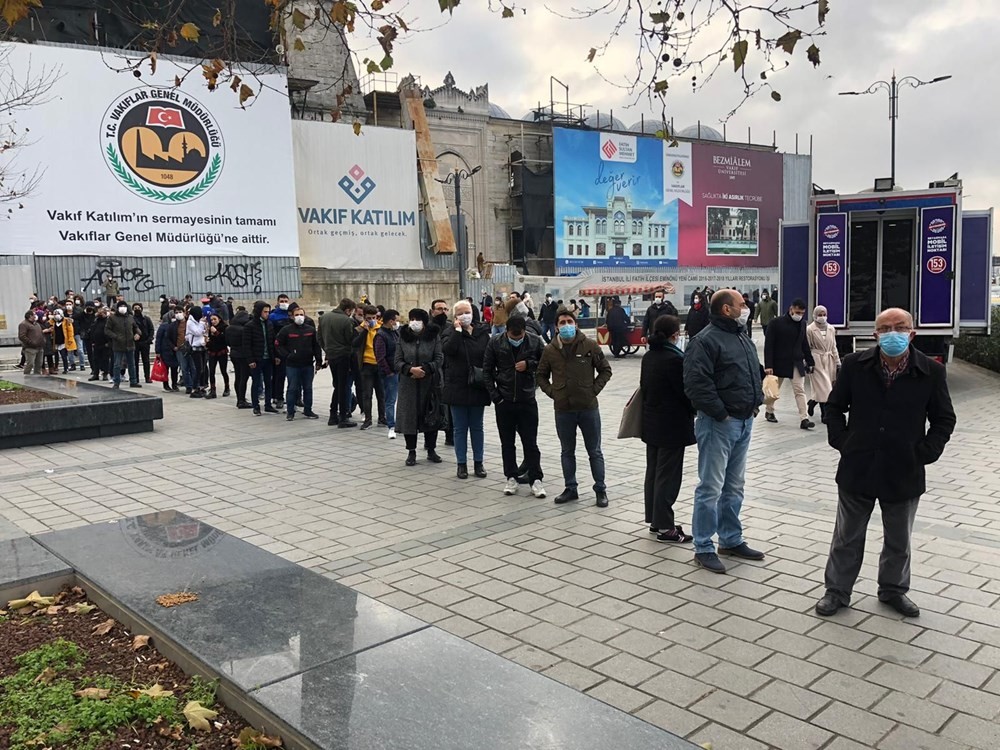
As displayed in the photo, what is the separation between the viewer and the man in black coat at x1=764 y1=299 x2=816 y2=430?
10508mm

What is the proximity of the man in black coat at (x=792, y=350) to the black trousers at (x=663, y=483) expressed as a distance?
5.13m

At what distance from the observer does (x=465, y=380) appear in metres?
7.95

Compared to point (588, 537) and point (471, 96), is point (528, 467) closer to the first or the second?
point (588, 537)

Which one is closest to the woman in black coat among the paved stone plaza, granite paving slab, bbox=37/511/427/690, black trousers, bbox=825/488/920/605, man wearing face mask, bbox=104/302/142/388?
the paved stone plaza

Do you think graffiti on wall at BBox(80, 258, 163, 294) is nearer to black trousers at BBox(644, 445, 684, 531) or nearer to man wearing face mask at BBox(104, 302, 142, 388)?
man wearing face mask at BBox(104, 302, 142, 388)

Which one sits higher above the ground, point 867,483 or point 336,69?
point 336,69

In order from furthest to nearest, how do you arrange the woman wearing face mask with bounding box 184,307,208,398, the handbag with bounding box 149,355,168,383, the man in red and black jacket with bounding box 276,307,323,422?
the handbag with bounding box 149,355,168,383
the woman wearing face mask with bounding box 184,307,208,398
the man in red and black jacket with bounding box 276,307,323,422

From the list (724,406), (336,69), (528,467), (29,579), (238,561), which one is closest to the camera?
(29,579)

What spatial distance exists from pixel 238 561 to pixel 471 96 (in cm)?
4361

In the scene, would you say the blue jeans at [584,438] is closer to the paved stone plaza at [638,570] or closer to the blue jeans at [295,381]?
the paved stone plaza at [638,570]

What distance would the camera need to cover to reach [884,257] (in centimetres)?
1379

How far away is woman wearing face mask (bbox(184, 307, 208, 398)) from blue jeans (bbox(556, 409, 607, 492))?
10.2 meters

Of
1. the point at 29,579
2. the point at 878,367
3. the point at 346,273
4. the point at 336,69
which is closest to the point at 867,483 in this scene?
the point at 878,367

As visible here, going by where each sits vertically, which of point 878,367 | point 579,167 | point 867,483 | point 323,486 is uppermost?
point 579,167
